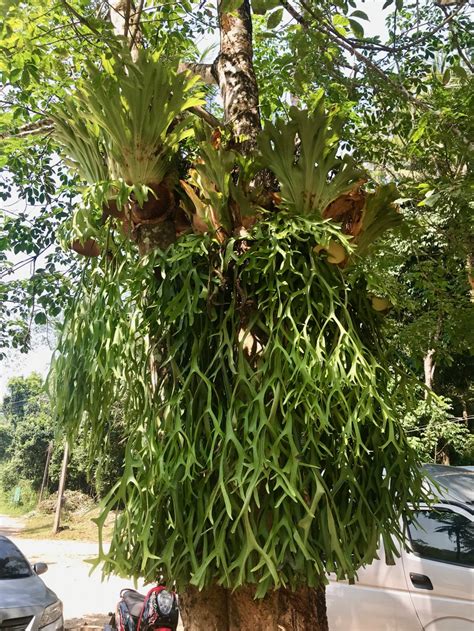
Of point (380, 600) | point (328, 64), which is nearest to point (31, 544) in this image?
point (380, 600)

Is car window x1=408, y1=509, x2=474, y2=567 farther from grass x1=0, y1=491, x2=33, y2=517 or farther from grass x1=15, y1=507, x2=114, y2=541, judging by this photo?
grass x1=0, y1=491, x2=33, y2=517

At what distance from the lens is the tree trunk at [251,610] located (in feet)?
4.72

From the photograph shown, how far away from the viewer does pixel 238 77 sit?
198 cm

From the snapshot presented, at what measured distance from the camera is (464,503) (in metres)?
3.53

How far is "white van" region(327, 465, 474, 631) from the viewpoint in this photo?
10.7 ft

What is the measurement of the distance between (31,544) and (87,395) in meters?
12.9

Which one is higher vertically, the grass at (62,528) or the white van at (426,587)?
the white van at (426,587)

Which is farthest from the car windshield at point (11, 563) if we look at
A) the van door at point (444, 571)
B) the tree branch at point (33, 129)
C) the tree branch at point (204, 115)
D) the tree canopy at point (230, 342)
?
the tree branch at point (204, 115)

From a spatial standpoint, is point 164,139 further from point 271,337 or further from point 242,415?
point 242,415

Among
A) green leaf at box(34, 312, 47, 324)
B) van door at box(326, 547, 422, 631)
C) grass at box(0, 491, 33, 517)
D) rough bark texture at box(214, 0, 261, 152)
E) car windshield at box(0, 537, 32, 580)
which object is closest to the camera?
rough bark texture at box(214, 0, 261, 152)

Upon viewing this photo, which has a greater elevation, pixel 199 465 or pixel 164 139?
pixel 164 139

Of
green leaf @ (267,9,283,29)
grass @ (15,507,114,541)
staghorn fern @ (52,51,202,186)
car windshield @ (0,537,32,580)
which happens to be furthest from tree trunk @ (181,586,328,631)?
grass @ (15,507,114,541)

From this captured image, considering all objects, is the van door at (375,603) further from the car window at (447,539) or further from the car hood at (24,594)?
the car hood at (24,594)

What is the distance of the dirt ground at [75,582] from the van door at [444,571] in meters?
A: 1.64
